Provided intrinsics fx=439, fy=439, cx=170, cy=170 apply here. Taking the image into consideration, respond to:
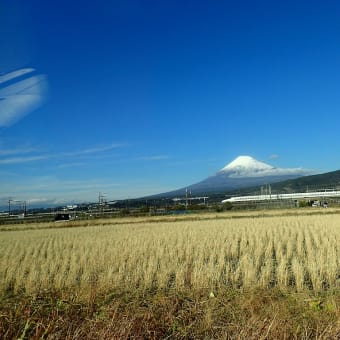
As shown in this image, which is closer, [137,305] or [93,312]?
[93,312]

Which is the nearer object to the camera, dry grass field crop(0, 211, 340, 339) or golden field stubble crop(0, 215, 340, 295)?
dry grass field crop(0, 211, 340, 339)

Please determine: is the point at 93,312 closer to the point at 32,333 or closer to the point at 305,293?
the point at 32,333

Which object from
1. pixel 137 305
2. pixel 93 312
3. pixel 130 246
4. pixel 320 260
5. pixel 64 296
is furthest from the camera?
pixel 130 246

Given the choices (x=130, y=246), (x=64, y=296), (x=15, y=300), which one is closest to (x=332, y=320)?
(x=64, y=296)

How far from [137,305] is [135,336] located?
1.62 m

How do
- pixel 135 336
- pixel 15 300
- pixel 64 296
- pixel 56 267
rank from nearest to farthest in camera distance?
pixel 135 336, pixel 64 296, pixel 15 300, pixel 56 267

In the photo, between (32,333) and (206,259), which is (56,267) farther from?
(32,333)

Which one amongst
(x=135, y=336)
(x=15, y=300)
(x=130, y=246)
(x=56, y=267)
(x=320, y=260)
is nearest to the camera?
(x=135, y=336)

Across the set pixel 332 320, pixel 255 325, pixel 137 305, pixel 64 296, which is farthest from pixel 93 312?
pixel 332 320

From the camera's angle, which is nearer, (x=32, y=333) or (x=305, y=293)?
(x=32, y=333)

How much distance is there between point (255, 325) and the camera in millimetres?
4457

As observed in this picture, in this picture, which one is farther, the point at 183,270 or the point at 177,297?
the point at 183,270

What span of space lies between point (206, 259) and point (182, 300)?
469cm

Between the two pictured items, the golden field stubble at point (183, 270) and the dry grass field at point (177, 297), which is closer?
the dry grass field at point (177, 297)
